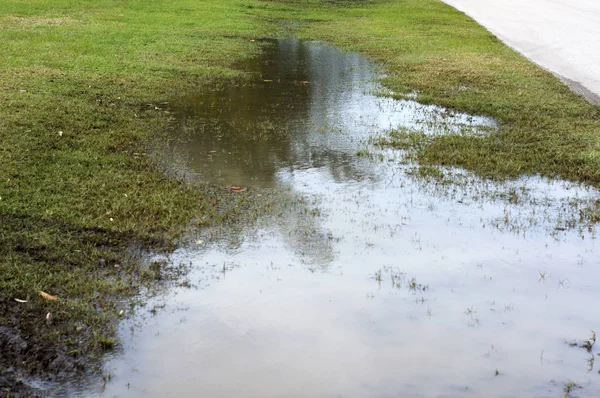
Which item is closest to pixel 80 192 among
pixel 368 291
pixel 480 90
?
pixel 368 291

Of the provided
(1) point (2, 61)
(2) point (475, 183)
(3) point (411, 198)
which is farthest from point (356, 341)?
(1) point (2, 61)

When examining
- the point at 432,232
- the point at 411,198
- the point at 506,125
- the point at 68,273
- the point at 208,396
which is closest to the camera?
the point at 208,396

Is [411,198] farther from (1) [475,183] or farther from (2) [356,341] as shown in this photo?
(2) [356,341]

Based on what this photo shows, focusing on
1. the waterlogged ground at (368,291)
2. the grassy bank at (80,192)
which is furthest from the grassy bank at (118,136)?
the waterlogged ground at (368,291)

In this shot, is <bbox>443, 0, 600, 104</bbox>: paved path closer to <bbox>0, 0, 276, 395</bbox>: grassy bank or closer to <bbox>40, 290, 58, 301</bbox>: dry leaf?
<bbox>0, 0, 276, 395</bbox>: grassy bank

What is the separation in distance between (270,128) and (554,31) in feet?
50.8

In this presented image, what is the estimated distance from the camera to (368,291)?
5859 millimetres

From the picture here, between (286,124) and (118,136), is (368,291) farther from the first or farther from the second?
(286,124)

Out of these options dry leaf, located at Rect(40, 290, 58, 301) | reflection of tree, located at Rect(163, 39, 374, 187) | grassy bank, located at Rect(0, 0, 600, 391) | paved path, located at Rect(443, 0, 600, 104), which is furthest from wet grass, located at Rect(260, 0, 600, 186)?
dry leaf, located at Rect(40, 290, 58, 301)

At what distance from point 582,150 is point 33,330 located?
7501mm

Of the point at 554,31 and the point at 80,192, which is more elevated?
the point at 554,31

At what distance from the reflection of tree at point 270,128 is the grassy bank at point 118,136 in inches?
21.0

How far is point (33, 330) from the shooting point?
16.1 feet

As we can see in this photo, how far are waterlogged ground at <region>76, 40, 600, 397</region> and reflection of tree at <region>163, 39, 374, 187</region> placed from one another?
57mm
